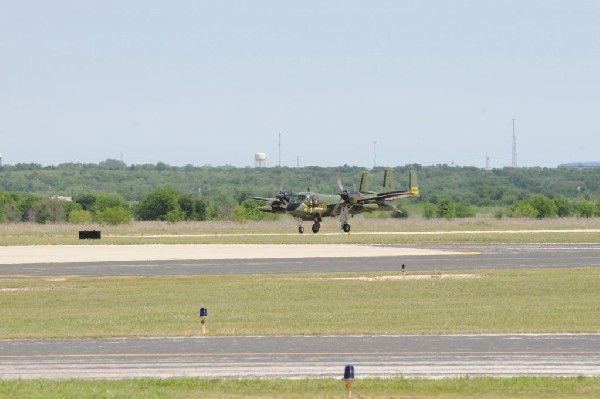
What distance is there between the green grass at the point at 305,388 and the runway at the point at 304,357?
2.73ft

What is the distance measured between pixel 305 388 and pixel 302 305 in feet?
59.3

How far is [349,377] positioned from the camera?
1877 cm

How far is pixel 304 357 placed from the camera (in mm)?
25016

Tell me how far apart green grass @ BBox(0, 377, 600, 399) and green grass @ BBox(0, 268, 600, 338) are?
816 centimetres

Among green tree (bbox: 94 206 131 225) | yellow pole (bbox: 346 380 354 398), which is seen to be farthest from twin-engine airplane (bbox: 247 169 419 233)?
yellow pole (bbox: 346 380 354 398)

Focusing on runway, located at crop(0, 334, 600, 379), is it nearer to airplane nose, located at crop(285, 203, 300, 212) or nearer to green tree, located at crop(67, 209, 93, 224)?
airplane nose, located at crop(285, 203, 300, 212)

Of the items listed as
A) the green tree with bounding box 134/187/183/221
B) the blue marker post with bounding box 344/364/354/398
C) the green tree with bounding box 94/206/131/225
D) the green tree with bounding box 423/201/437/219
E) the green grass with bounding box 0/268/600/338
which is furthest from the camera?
the green tree with bounding box 134/187/183/221

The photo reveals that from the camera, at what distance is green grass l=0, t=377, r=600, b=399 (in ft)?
66.0

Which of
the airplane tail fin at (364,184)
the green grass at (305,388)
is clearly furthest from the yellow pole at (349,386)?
the airplane tail fin at (364,184)

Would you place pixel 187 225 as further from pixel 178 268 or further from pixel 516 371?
→ pixel 516 371

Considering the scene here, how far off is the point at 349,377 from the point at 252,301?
2216cm

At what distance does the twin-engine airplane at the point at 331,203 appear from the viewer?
3981 inches

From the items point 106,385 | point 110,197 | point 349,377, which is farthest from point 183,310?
point 110,197

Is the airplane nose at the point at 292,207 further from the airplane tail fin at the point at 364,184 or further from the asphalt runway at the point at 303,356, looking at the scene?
the asphalt runway at the point at 303,356
